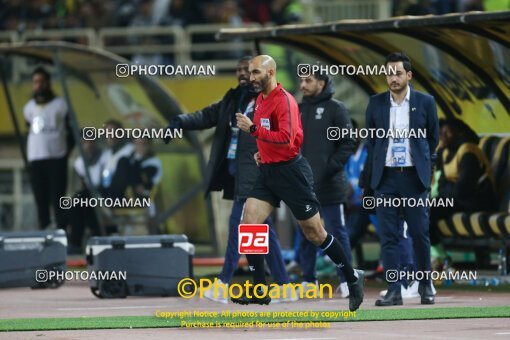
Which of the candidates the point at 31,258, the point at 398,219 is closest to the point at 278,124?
the point at 398,219

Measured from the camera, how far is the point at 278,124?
13.9 meters

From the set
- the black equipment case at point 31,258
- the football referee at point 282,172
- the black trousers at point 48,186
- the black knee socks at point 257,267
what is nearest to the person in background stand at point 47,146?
the black trousers at point 48,186

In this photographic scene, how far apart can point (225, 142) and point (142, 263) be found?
1.56 m

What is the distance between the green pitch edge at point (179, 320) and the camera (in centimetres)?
1332

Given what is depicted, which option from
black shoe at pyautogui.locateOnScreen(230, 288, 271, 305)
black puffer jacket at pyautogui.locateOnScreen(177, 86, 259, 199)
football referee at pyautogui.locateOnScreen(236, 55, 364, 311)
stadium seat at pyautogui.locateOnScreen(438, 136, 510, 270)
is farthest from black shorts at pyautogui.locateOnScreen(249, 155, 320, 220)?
stadium seat at pyautogui.locateOnScreen(438, 136, 510, 270)

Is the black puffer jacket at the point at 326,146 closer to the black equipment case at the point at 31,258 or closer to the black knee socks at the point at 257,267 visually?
the black knee socks at the point at 257,267

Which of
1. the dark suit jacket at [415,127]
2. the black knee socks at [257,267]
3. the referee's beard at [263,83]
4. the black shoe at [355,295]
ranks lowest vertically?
the black shoe at [355,295]

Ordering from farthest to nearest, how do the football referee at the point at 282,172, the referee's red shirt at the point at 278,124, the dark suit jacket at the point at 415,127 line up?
the dark suit jacket at the point at 415,127 < the football referee at the point at 282,172 < the referee's red shirt at the point at 278,124

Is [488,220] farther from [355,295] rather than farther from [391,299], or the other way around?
[355,295]

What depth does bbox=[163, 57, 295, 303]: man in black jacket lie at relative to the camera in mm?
15445

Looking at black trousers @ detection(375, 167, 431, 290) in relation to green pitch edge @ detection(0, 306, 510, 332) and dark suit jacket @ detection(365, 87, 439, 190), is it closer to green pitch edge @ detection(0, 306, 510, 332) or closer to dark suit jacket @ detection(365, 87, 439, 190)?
dark suit jacket @ detection(365, 87, 439, 190)

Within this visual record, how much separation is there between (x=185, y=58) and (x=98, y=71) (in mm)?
5719

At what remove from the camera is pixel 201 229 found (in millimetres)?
22156

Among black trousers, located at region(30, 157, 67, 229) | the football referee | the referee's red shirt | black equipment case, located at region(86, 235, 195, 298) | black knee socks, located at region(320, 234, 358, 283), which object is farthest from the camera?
black trousers, located at region(30, 157, 67, 229)
